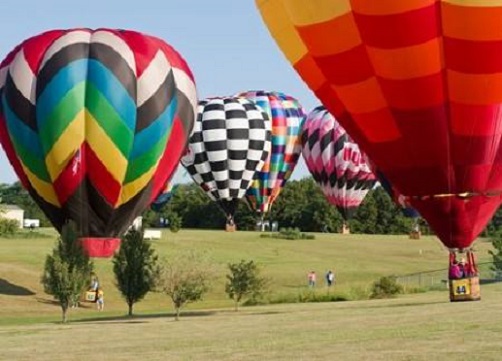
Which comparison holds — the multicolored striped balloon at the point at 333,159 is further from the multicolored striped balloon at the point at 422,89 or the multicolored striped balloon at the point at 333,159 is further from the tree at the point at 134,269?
the multicolored striped balloon at the point at 422,89

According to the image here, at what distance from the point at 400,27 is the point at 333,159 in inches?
1788

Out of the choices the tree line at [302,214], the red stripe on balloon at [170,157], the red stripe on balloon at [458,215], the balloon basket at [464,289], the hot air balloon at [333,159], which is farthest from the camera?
the tree line at [302,214]

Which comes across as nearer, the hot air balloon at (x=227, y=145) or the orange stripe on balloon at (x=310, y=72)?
the orange stripe on balloon at (x=310, y=72)

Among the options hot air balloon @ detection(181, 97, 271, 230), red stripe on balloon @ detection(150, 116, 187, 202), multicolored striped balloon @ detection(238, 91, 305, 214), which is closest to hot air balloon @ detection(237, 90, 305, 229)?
multicolored striped balloon @ detection(238, 91, 305, 214)

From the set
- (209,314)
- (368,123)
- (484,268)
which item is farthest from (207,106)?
(368,123)

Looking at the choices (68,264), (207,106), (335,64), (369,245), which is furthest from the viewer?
(369,245)

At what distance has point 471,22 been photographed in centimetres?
2384

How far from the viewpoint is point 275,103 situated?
76.6 meters

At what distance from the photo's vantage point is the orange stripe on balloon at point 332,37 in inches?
983

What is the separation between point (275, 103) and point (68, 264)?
44748mm

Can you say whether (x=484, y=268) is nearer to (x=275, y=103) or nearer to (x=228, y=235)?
(x=275, y=103)

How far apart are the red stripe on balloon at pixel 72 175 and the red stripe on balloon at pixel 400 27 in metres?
10.9

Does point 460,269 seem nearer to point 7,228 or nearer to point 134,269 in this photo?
point 134,269

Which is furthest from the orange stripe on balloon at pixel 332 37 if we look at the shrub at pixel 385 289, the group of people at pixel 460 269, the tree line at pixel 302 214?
the tree line at pixel 302 214
